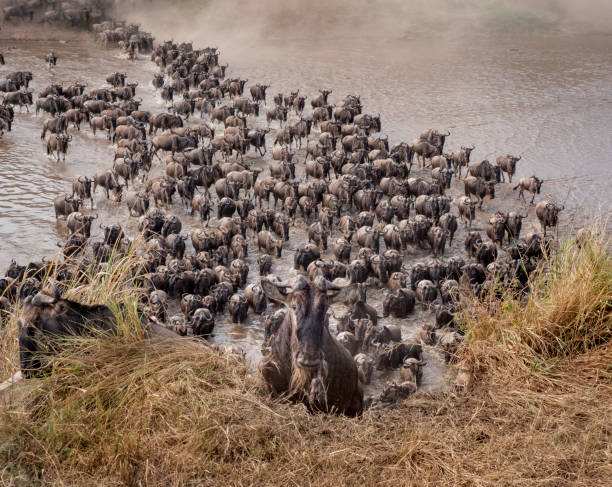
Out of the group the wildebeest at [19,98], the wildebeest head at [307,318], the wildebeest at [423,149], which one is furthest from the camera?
the wildebeest at [19,98]

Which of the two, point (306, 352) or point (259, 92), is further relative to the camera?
point (259, 92)

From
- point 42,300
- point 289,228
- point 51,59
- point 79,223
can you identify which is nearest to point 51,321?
point 42,300

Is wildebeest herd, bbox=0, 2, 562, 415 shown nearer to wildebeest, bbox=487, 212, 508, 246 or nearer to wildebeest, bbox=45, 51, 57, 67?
wildebeest, bbox=487, 212, 508, 246

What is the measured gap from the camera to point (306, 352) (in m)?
4.85

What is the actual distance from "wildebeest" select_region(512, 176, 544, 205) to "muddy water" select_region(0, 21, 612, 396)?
32 centimetres

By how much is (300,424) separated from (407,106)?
16379 millimetres

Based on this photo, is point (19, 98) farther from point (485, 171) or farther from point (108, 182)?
point (485, 171)

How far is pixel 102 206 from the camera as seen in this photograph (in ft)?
45.9

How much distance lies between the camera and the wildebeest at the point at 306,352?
4926 millimetres

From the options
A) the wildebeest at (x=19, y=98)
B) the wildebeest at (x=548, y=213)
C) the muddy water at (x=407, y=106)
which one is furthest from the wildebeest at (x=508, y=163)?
the wildebeest at (x=19, y=98)

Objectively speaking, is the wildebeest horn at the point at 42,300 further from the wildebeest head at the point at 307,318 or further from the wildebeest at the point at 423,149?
the wildebeest at the point at 423,149

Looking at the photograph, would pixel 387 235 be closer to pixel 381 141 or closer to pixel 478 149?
pixel 381 141

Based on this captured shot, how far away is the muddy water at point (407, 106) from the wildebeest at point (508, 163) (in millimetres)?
365

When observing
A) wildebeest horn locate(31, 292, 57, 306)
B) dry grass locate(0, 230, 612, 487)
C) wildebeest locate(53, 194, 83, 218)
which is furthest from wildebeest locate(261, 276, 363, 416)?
wildebeest locate(53, 194, 83, 218)
